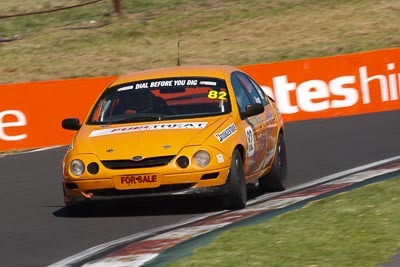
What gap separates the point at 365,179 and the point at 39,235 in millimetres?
3774

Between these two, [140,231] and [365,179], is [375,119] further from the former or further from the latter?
[140,231]

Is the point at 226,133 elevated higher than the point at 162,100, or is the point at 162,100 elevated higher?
the point at 162,100

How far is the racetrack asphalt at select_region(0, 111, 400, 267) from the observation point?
9.59 m

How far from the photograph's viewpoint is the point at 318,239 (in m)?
8.32

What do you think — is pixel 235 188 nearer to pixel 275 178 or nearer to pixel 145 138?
pixel 145 138

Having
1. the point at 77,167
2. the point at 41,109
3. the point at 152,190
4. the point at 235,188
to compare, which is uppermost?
the point at 77,167

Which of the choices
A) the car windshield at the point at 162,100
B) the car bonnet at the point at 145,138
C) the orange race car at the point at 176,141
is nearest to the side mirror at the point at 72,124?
the orange race car at the point at 176,141

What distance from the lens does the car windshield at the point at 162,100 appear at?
11.3 metres

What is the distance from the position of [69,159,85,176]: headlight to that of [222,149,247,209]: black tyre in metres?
1.31

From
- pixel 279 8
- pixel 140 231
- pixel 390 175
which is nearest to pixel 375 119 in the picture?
pixel 390 175

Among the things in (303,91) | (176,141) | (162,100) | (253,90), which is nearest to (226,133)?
(176,141)

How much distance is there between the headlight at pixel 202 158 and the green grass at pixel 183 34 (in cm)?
1986

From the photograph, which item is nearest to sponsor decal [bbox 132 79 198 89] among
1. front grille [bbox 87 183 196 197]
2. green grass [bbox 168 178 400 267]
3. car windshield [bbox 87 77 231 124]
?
car windshield [bbox 87 77 231 124]

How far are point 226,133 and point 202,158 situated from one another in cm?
46
